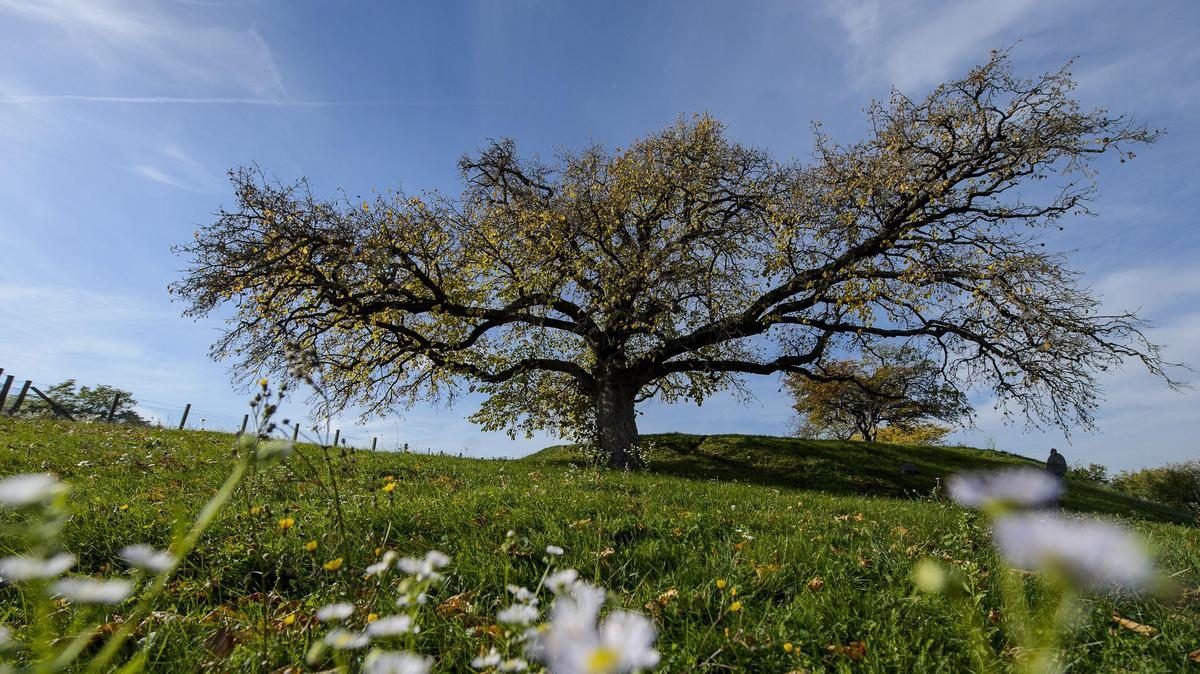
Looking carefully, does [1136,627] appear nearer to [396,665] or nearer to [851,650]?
[851,650]

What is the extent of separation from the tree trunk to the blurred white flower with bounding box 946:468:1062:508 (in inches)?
606

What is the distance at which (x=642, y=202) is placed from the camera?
16.8 meters

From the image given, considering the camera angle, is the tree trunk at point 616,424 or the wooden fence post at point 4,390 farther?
the wooden fence post at point 4,390

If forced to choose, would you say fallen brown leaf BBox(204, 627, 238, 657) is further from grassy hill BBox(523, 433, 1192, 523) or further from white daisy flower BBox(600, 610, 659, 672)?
grassy hill BBox(523, 433, 1192, 523)

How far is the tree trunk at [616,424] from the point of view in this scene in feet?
53.9

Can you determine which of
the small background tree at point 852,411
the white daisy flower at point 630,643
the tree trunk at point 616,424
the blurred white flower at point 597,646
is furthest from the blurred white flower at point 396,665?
the small background tree at point 852,411

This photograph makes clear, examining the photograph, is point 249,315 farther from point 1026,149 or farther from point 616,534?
point 1026,149

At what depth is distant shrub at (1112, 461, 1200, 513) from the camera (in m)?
29.0

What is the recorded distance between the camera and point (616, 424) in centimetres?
1709

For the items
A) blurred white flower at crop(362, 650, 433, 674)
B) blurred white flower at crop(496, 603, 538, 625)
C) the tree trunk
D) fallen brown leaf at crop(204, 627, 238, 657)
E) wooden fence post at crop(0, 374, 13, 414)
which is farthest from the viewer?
wooden fence post at crop(0, 374, 13, 414)

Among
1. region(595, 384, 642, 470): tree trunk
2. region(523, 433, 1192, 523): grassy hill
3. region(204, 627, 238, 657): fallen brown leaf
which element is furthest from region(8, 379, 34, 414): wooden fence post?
A: region(204, 627, 238, 657): fallen brown leaf

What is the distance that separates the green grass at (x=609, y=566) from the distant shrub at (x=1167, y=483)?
30484 millimetres

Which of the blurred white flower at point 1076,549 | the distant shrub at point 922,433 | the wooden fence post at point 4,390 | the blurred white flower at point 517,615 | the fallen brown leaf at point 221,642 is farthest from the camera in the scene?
the distant shrub at point 922,433

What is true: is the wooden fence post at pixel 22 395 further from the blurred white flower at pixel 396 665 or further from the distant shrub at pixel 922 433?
the distant shrub at pixel 922 433
